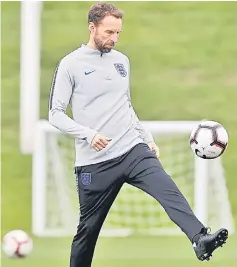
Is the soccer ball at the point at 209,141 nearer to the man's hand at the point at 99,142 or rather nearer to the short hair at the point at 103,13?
the man's hand at the point at 99,142

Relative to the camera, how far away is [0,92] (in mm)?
13766

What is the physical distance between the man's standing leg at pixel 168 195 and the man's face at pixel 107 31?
60 centimetres

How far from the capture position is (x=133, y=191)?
10156 mm

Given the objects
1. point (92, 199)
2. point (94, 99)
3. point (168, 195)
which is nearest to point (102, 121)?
point (94, 99)

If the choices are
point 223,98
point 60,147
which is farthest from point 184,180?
point 223,98

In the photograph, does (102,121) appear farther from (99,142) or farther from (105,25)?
(105,25)

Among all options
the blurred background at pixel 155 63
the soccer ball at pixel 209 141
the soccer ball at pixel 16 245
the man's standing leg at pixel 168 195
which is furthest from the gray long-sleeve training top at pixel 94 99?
the blurred background at pixel 155 63

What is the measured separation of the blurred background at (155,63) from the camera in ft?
40.9

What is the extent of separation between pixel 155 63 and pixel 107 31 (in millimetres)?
8141

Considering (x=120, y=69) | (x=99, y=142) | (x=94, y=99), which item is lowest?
(x=99, y=142)

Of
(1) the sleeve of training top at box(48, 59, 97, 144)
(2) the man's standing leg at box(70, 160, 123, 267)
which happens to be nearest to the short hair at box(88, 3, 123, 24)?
(1) the sleeve of training top at box(48, 59, 97, 144)

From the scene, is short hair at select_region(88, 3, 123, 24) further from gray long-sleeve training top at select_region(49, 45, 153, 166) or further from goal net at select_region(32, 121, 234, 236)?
goal net at select_region(32, 121, 234, 236)

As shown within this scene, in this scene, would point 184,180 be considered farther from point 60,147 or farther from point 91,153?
point 91,153

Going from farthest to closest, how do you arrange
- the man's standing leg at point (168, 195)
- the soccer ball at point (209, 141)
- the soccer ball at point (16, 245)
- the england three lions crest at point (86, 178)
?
the soccer ball at point (16, 245) < the soccer ball at point (209, 141) < the england three lions crest at point (86, 178) < the man's standing leg at point (168, 195)
